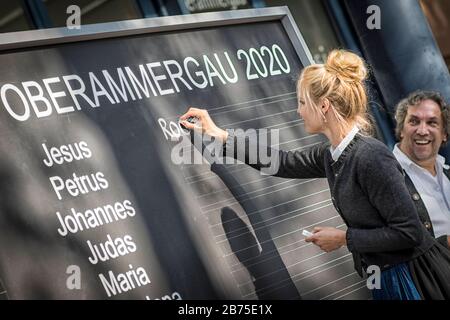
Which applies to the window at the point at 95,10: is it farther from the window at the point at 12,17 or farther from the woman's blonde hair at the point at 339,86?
the woman's blonde hair at the point at 339,86

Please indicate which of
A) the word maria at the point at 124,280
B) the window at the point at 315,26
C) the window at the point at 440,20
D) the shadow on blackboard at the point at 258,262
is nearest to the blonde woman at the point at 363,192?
the shadow on blackboard at the point at 258,262

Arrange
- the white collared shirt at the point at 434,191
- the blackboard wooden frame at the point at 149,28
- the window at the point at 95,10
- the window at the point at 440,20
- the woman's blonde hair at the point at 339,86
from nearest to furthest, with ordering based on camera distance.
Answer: the blackboard wooden frame at the point at 149,28
the woman's blonde hair at the point at 339,86
the white collared shirt at the point at 434,191
the window at the point at 95,10
the window at the point at 440,20

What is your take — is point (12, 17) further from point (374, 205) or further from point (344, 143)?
point (374, 205)

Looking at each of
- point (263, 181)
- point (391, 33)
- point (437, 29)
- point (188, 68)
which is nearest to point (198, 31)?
point (188, 68)

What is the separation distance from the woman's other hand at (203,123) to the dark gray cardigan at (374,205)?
40 centimetres

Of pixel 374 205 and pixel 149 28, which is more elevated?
pixel 149 28

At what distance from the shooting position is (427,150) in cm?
330

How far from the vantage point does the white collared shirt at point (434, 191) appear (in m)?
3.11

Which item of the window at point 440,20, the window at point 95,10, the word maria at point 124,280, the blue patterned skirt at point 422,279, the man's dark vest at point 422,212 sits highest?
the window at point 95,10

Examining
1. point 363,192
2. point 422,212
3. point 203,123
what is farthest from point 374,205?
point 203,123

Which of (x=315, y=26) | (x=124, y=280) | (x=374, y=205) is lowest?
(x=374, y=205)

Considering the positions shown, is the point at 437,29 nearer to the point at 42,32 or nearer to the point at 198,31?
the point at 198,31

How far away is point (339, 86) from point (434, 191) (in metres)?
0.87
